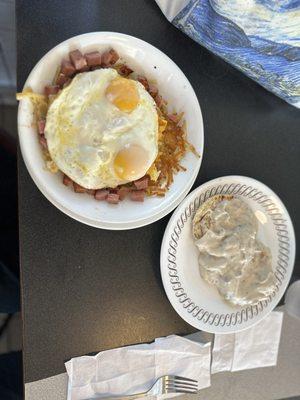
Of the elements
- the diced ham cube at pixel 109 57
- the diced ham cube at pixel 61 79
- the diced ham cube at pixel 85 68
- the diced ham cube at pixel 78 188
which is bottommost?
the diced ham cube at pixel 78 188

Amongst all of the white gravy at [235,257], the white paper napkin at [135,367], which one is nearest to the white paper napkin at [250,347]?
the white paper napkin at [135,367]

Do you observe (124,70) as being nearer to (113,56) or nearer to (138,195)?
(113,56)

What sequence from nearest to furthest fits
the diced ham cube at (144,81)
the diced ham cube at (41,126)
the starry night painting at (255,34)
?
the starry night painting at (255,34) → the diced ham cube at (41,126) → the diced ham cube at (144,81)

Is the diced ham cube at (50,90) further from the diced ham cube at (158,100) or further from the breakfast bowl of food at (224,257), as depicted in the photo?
the breakfast bowl of food at (224,257)

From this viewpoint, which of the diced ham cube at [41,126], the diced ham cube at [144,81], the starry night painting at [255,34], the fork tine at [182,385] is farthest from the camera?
the fork tine at [182,385]

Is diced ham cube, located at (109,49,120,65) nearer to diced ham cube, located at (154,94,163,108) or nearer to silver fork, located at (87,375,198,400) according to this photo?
diced ham cube, located at (154,94,163,108)

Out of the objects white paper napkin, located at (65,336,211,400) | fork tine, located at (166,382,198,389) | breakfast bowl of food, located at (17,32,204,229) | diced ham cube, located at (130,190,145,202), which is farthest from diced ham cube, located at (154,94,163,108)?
fork tine, located at (166,382,198,389)

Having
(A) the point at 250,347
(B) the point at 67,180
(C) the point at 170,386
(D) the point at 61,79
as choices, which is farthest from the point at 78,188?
(A) the point at 250,347

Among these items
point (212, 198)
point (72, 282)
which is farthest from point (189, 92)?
point (72, 282)
